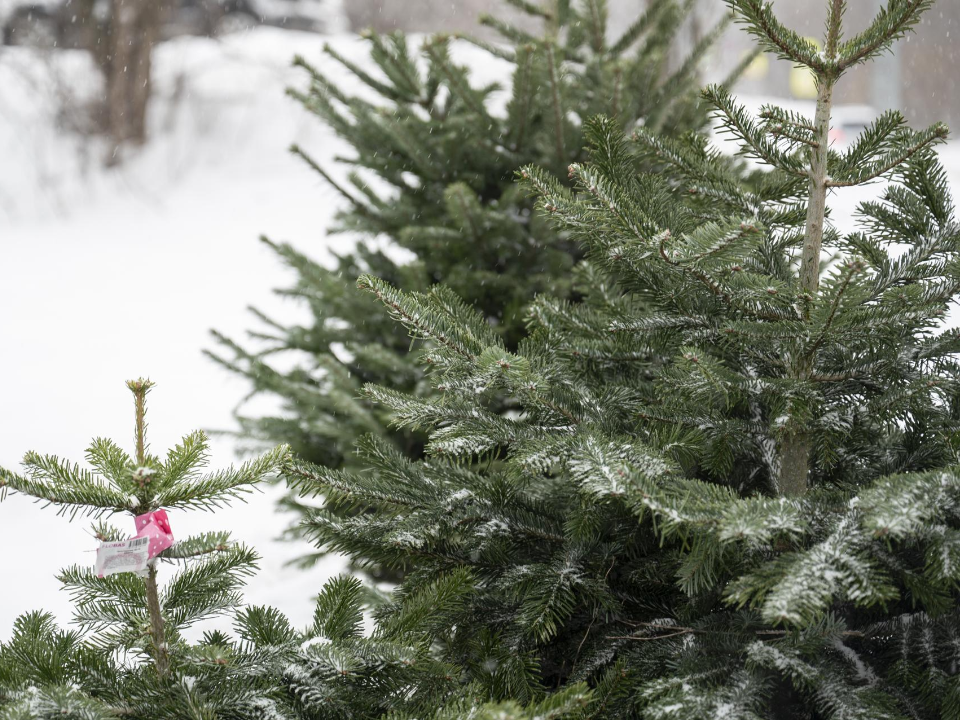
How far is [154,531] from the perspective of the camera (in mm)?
1135

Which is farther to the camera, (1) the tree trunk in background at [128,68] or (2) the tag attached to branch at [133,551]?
(1) the tree trunk in background at [128,68]

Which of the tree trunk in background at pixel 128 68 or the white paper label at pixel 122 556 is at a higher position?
the tree trunk in background at pixel 128 68

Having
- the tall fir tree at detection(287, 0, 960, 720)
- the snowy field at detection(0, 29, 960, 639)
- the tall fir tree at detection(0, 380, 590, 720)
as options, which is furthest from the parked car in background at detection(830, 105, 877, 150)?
the tall fir tree at detection(0, 380, 590, 720)

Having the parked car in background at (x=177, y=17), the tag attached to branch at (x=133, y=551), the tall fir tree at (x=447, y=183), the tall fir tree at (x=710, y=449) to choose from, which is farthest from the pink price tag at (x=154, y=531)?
the parked car in background at (x=177, y=17)

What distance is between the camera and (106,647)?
3.88 feet

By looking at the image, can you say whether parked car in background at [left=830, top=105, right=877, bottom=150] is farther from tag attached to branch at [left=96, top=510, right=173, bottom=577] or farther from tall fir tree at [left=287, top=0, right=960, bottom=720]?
tag attached to branch at [left=96, top=510, right=173, bottom=577]

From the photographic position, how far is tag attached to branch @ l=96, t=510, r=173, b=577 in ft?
3.62

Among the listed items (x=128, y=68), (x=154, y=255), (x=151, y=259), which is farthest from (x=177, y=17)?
(x=151, y=259)

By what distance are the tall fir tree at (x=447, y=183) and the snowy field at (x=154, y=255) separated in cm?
192

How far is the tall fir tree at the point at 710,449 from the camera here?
1.12 m

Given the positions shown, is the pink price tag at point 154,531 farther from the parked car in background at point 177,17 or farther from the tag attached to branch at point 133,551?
the parked car in background at point 177,17

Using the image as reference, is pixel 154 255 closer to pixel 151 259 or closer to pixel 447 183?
pixel 151 259

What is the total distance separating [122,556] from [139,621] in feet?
0.56

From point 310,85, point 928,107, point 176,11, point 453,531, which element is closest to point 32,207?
point 176,11
